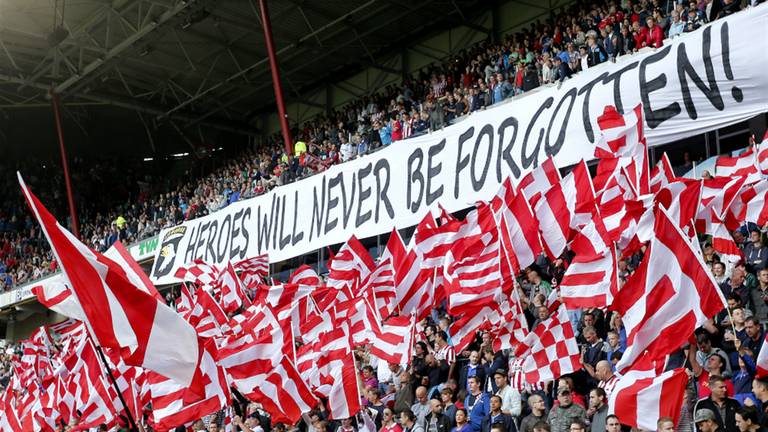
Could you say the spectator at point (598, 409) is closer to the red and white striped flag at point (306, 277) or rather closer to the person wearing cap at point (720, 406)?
the person wearing cap at point (720, 406)

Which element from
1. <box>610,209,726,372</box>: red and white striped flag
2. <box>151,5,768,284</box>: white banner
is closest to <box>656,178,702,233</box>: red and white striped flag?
<box>610,209,726,372</box>: red and white striped flag

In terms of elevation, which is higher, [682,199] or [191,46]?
[191,46]

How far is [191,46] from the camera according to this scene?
29.1 metres

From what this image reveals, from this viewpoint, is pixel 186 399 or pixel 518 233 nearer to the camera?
pixel 186 399

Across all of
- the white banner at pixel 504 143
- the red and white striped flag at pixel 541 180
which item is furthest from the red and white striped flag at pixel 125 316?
the white banner at pixel 504 143

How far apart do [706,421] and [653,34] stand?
7.95 metres

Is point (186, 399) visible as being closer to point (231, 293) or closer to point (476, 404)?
point (476, 404)

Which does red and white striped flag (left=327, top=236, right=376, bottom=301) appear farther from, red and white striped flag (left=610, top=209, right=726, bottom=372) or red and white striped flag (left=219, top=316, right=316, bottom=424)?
red and white striped flag (left=610, top=209, right=726, bottom=372)

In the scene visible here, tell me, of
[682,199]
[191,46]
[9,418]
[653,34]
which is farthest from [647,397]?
[191,46]

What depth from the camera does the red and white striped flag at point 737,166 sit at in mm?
10219

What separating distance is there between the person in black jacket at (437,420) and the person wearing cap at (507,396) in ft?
2.31

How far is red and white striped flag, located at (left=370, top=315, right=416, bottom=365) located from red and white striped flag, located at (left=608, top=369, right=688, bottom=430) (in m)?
3.55

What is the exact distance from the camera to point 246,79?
3095 centimetres

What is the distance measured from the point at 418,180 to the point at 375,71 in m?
15.8
